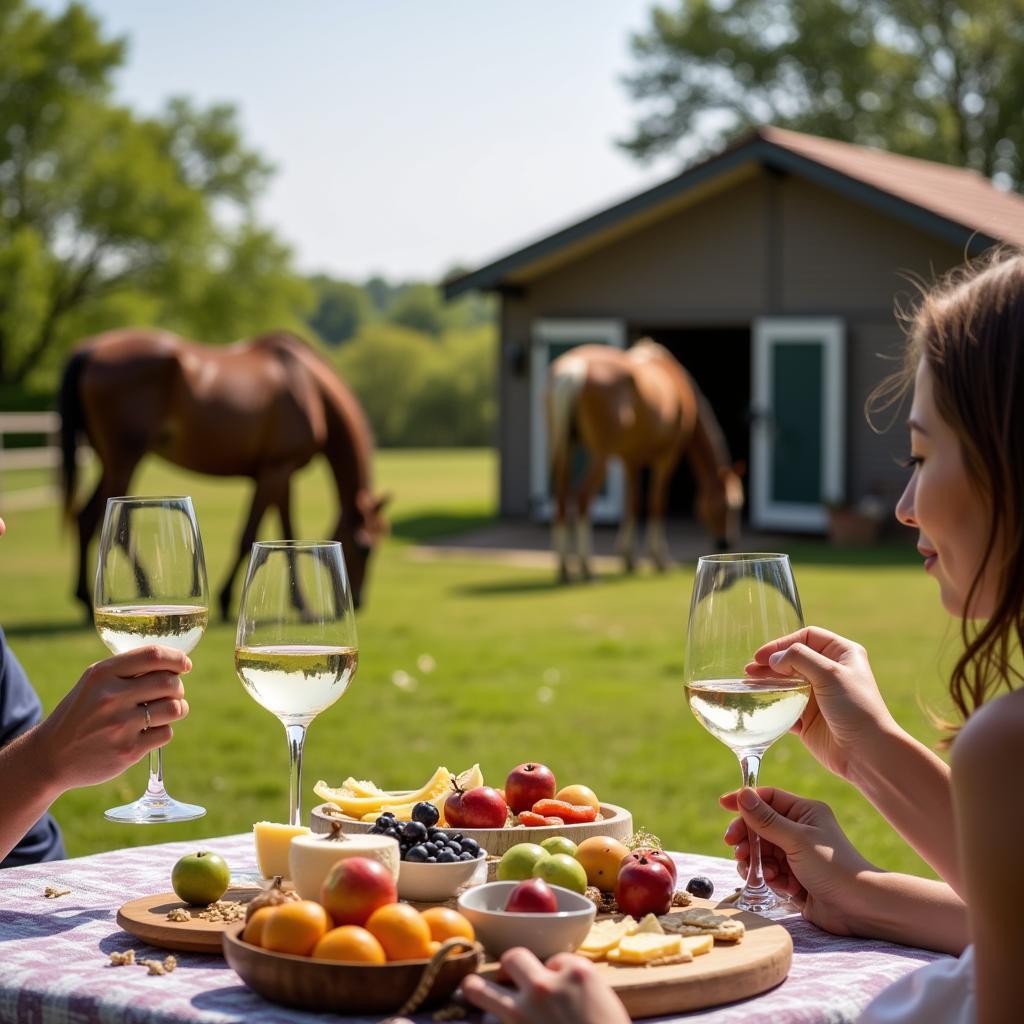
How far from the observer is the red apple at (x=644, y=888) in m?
1.97

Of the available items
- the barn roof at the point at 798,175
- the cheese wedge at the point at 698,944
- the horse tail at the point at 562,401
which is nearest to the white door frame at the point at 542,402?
the barn roof at the point at 798,175

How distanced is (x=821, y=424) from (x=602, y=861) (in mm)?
17986

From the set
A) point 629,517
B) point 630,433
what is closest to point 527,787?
point 630,433

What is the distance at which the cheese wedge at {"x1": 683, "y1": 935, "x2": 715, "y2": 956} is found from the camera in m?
1.82

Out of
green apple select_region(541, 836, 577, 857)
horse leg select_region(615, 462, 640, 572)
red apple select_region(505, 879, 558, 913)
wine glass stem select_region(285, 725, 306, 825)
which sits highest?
wine glass stem select_region(285, 725, 306, 825)

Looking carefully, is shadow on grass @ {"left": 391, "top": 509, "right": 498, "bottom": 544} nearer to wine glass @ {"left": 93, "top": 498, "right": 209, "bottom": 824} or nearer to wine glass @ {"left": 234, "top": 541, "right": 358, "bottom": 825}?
wine glass @ {"left": 93, "top": 498, "right": 209, "bottom": 824}

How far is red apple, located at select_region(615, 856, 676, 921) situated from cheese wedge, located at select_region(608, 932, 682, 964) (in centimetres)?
14

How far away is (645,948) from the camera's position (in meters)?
1.79

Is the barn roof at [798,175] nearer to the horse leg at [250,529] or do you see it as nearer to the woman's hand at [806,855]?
the horse leg at [250,529]

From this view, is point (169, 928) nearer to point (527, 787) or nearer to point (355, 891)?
point (355, 891)

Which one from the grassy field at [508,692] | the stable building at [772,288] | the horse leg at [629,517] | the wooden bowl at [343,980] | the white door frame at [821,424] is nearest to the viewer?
the wooden bowl at [343,980]

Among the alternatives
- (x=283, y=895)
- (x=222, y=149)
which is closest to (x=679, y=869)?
(x=283, y=895)

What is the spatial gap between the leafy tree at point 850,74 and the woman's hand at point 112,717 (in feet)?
138

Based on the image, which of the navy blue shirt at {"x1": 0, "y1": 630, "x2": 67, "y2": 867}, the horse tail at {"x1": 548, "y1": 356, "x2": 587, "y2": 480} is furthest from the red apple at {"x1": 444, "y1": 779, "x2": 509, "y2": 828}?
the horse tail at {"x1": 548, "y1": 356, "x2": 587, "y2": 480}
